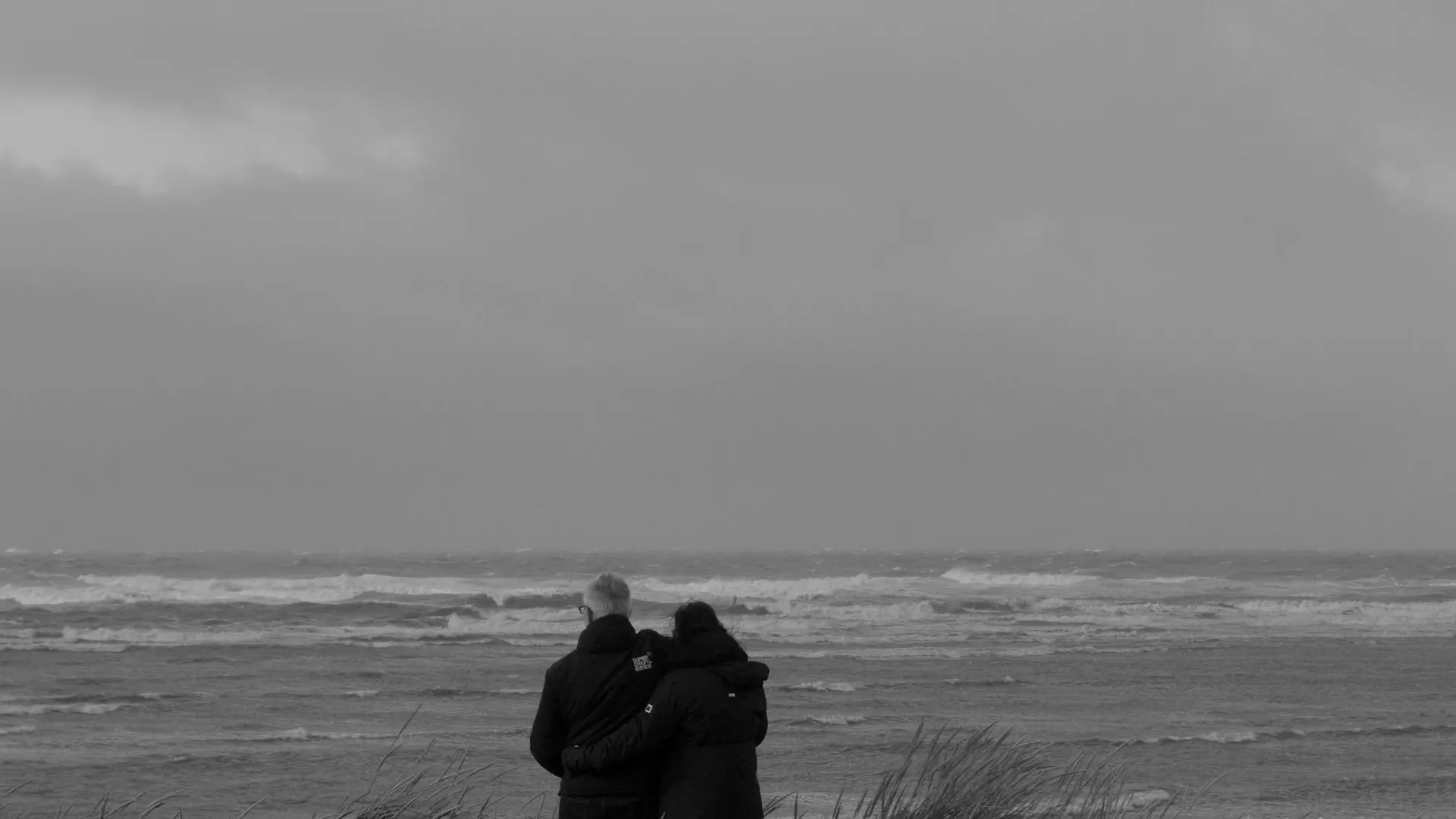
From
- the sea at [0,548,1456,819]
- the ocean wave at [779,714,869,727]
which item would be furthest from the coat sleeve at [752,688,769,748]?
the ocean wave at [779,714,869,727]

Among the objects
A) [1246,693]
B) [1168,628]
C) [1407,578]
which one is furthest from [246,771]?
[1407,578]

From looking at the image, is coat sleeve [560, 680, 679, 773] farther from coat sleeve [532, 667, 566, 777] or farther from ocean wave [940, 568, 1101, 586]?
ocean wave [940, 568, 1101, 586]

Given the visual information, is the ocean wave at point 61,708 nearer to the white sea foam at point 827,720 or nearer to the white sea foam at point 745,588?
the white sea foam at point 827,720

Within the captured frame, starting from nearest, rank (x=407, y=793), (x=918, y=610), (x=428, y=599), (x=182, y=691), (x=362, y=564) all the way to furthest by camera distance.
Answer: (x=407, y=793), (x=182, y=691), (x=918, y=610), (x=428, y=599), (x=362, y=564)

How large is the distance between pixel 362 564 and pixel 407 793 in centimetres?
6680

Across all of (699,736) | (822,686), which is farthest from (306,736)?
(699,736)

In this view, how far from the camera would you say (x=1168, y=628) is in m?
32.3

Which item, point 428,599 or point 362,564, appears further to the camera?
point 362,564

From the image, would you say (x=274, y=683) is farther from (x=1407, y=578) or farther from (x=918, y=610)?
(x=1407, y=578)

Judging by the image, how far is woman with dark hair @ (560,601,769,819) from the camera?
4.51m

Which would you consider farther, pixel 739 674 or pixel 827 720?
pixel 827 720

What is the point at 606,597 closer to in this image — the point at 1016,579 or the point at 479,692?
the point at 479,692

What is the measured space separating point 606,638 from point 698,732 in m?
0.44

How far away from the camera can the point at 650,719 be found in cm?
450
